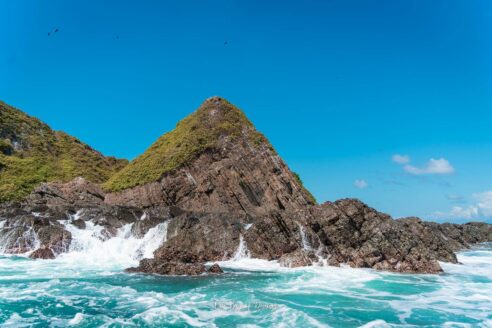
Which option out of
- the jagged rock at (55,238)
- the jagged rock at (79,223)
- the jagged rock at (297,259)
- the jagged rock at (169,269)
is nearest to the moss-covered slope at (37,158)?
the jagged rock at (79,223)

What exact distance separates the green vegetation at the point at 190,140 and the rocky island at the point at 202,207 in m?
0.22

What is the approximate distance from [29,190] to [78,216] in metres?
27.6

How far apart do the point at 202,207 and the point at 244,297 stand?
109 feet

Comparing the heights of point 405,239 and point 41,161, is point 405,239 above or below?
below

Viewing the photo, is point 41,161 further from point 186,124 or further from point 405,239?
point 405,239

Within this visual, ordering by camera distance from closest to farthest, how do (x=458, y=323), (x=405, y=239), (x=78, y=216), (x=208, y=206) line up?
(x=458, y=323)
(x=405, y=239)
(x=78, y=216)
(x=208, y=206)

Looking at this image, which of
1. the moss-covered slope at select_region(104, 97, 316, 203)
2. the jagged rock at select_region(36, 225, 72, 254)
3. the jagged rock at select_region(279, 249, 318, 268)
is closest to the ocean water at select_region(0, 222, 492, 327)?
the jagged rock at select_region(279, 249, 318, 268)

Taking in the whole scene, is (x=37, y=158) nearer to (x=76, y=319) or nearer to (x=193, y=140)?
(x=193, y=140)

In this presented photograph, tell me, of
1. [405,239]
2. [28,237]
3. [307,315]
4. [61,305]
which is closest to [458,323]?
[307,315]

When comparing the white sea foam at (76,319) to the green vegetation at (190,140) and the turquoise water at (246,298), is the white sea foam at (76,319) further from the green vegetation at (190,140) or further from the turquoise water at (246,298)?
the green vegetation at (190,140)

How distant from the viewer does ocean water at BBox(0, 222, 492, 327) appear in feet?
56.7

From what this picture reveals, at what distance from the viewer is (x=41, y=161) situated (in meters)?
76.7

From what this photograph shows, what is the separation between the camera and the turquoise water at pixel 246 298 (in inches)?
680

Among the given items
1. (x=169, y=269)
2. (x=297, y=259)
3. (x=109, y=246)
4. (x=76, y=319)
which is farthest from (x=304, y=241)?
(x=76, y=319)
